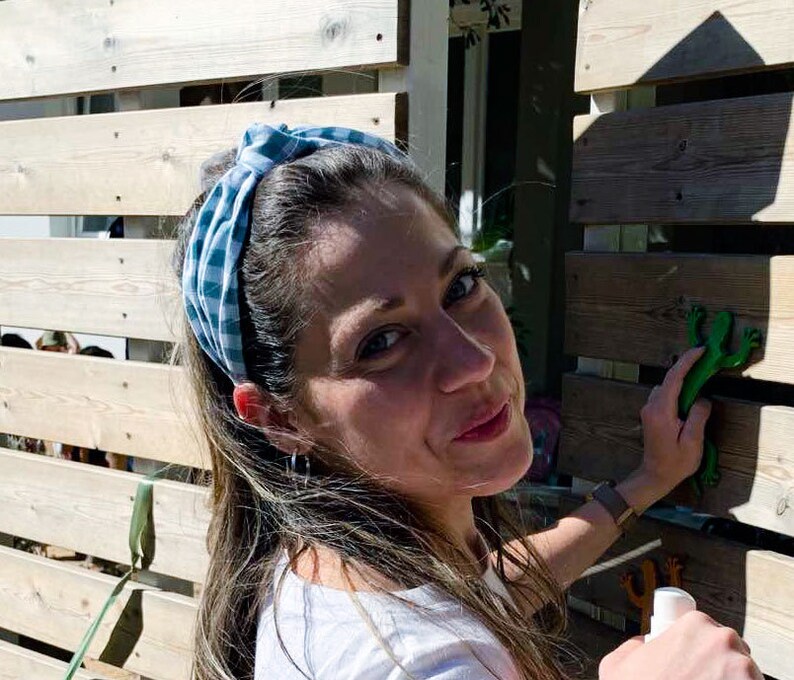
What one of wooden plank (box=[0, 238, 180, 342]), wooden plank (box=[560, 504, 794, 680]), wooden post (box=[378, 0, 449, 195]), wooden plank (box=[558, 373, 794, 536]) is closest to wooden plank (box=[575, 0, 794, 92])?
wooden post (box=[378, 0, 449, 195])

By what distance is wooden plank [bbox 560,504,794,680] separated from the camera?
6.04 feet

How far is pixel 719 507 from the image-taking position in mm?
1937

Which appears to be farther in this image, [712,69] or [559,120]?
[559,120]

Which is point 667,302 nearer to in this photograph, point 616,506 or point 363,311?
point 616,506

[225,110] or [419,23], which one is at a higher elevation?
[419,23]

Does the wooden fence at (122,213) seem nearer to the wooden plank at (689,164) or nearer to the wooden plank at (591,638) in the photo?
the wooden plank at (689,164)

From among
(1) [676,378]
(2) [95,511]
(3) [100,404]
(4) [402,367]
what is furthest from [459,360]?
(2) [95,511]

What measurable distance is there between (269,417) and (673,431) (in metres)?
0.80

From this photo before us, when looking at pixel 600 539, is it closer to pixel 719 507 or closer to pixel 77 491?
pixel 719 507

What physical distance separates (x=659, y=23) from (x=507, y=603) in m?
1.15

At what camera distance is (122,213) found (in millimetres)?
2801

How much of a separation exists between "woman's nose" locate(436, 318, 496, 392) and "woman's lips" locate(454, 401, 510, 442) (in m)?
0.07

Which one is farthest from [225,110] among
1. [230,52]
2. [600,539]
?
[600,539]

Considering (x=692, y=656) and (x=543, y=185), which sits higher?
(x=543, y=185)
